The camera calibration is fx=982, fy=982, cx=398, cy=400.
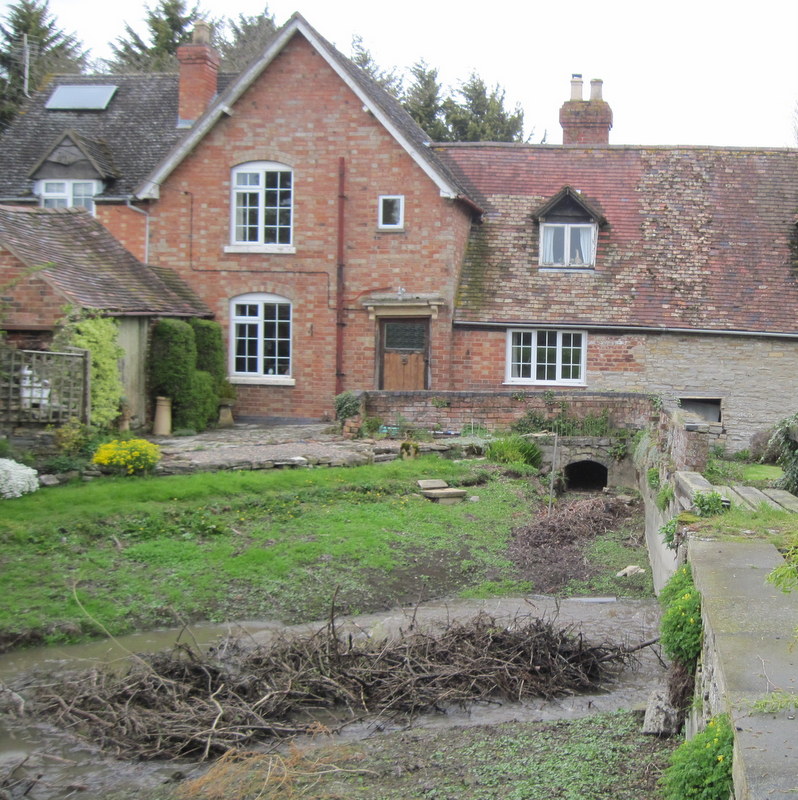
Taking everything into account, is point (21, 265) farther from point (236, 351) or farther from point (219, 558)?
point (219, 558)

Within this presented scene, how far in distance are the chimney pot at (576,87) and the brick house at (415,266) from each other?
Answer: 14.9 feet

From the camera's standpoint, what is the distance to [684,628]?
645 centimetres

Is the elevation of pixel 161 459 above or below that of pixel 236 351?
below

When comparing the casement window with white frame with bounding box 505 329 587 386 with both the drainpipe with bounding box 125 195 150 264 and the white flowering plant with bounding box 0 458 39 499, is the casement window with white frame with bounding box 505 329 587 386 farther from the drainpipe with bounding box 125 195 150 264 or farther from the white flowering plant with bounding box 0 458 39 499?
the white flowering plant with bounding box 0 458 39 499

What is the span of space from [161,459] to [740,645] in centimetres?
1235

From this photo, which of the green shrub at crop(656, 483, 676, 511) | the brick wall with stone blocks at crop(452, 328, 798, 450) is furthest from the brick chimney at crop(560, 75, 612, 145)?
the green shrub at crop(656, 483, 676, 511)

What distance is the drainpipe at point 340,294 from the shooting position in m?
23.2

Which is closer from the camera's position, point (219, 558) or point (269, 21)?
point (219, 558)

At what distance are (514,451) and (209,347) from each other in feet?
25.8

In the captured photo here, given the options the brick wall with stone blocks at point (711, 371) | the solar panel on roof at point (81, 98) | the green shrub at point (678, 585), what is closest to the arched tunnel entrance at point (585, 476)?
the brick wall with stone blocks at point (711, 371)

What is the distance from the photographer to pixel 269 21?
46469mm

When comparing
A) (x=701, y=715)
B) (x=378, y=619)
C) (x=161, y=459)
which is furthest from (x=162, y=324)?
(x=701, y=715)

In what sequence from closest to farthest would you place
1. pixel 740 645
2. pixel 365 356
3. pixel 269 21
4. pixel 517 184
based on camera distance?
pixel 740 645
pixel 365 356
pixel 517 184
pixel 269 21

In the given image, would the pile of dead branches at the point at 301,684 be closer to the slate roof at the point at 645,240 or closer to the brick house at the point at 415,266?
the brick house at the point at 415,266
